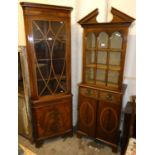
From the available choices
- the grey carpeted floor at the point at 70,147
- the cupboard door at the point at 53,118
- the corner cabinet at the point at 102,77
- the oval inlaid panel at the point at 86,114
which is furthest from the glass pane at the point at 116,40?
the grey carpeted floor at the point at 70,147

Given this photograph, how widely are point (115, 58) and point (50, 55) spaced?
0.90 m

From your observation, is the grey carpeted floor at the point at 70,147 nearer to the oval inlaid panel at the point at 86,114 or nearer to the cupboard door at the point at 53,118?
the cupboard door at the point at 53,118

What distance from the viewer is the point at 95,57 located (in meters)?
2.26

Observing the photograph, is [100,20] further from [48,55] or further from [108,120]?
[108,120]

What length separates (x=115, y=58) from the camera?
2158 mm

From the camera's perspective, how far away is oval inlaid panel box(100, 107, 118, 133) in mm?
2201

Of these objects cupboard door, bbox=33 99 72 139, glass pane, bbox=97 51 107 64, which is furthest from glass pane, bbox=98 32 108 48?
cupboard door, bbox=33 99 72 139

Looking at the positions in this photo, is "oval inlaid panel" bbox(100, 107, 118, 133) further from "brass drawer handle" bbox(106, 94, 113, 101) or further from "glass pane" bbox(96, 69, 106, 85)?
"glass pane" bbox(96, 69, 106, 85)

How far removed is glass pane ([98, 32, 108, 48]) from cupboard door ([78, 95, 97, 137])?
0.79 m

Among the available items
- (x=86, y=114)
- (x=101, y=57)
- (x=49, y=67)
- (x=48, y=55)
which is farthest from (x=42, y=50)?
(x=86, y=114)

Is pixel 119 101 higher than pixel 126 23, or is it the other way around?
pixel 126 23
